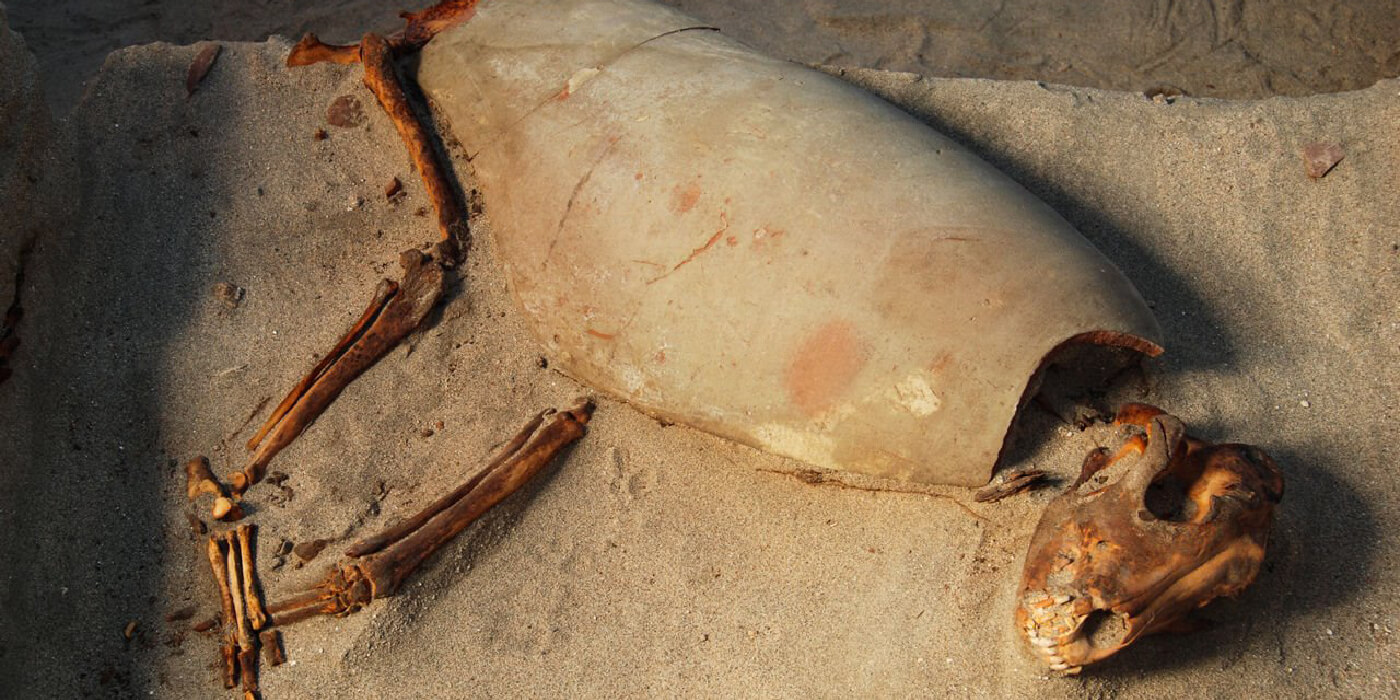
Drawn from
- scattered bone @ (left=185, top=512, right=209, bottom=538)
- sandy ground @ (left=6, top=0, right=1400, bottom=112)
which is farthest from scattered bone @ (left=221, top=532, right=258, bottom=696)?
sandy ground @ (left=6, top=0, right=1400, bottom=112)

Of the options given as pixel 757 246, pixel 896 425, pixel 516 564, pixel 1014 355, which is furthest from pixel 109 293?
pixel 1014 355

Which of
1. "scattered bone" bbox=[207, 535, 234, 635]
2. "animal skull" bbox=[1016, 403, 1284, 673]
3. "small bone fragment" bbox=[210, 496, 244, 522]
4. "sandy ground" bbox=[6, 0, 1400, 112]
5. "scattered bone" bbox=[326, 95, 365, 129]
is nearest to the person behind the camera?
"animal skull" bbox=[1016, 403, 1284, 673]

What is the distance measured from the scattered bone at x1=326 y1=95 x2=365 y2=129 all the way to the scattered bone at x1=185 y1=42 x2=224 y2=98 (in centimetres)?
50

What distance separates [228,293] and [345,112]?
0.81 meters

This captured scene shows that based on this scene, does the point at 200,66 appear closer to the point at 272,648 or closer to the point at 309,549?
the point at 309,549

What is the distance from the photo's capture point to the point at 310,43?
139 inches

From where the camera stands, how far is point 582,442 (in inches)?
110

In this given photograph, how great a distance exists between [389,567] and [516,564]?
331 mm

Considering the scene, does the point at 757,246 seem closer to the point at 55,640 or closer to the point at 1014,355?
the point at 1014,355

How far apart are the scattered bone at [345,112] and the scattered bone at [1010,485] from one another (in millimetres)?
2492

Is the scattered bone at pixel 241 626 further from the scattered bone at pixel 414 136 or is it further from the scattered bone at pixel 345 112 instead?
the scattered bone at pixel 345 112

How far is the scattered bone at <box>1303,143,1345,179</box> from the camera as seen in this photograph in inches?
125

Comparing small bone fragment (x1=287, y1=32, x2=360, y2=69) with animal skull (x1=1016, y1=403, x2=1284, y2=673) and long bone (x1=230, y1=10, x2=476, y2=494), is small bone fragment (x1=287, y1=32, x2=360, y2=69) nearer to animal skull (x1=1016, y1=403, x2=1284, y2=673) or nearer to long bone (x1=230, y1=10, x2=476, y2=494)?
long bone (x1=230, y1=10, x2=476, y2=494)

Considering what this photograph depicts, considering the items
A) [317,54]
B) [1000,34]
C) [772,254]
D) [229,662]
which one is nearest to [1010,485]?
[772,254]
